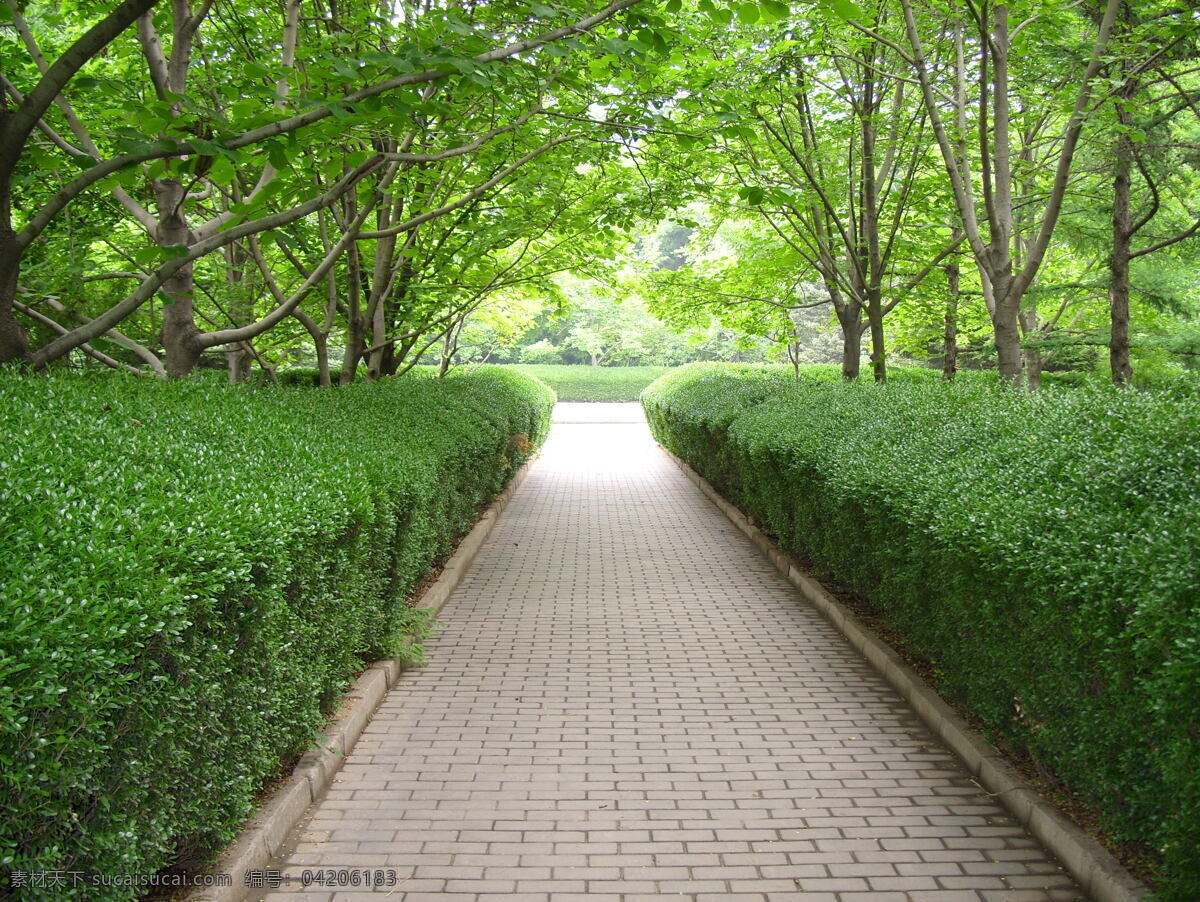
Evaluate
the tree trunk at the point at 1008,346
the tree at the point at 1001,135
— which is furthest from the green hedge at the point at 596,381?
the tree trunk at the point at 1008,346

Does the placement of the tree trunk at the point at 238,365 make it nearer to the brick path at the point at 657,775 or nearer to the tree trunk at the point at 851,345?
the brick path at the point at 657,775

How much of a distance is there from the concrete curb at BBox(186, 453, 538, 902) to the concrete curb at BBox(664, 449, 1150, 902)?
3.25 m

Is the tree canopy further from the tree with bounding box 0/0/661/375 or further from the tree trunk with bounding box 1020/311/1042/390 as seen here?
the tree trunk with bounding box 1020/311/1042/390

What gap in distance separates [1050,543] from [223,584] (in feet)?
10.7

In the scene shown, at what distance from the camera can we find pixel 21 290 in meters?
6.94

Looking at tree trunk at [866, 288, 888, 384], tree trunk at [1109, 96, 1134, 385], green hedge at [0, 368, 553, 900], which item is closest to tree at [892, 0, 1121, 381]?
tree trunk at [1109, 96, 1134, 385]

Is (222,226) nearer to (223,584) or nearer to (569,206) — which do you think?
(223,584)

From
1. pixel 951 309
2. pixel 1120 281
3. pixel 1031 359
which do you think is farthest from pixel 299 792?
pixel 1031 359

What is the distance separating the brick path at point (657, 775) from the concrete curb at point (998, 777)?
0.08 m

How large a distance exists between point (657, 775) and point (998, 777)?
5.43ft

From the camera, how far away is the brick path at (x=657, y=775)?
3395 mm

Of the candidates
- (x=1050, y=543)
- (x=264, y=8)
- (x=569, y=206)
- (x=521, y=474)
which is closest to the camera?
(x=1050, y=543)

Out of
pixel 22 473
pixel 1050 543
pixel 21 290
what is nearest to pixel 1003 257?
pixel 1050 543

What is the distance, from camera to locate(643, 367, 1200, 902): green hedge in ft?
8.99
